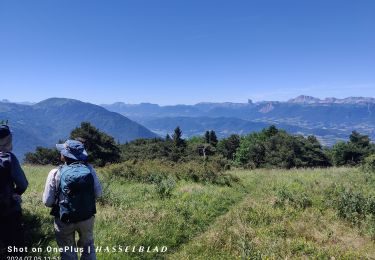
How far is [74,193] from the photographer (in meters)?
5.64

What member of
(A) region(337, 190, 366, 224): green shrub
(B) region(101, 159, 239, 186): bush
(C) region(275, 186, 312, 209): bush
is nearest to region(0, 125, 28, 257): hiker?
(C) region(275, 186, 312, 209): bush

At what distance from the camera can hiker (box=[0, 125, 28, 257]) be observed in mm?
5434

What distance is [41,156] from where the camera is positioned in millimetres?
75250

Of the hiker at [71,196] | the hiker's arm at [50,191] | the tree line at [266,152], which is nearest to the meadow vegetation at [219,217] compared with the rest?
the hiker at [71,196]

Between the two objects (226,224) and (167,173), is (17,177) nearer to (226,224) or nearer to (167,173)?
(226,224)

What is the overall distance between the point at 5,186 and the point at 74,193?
39.8 inches

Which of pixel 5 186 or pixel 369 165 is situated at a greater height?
pixel 5 186

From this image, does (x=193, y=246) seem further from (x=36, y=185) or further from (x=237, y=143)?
(x=237, y=143)

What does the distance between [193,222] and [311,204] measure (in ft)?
14.6

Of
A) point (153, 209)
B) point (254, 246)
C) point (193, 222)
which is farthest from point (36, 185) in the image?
point (254, 246)

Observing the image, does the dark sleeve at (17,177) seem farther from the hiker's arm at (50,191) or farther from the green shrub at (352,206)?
the green shrub at (352,206)

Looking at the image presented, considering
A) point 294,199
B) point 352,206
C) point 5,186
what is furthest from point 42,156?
point 5,186

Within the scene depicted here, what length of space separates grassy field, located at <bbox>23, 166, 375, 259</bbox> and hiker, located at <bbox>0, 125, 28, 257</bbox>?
163 cm

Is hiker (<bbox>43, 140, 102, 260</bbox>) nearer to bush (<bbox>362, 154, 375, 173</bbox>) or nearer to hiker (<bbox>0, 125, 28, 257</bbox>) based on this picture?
hiker (<bbox>0, 125, 28, 257</bbox>)
